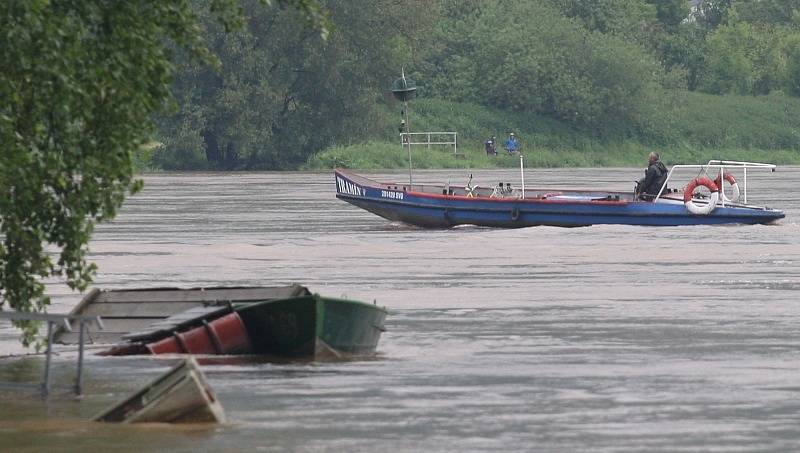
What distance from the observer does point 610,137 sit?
355 ft

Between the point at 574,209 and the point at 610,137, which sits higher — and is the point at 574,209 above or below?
above

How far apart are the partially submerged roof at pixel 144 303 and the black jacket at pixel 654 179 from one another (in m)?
22.7

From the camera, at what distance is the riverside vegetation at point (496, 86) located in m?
87.8

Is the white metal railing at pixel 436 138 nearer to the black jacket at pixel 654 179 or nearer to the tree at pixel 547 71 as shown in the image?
the tree at pixel 547 71

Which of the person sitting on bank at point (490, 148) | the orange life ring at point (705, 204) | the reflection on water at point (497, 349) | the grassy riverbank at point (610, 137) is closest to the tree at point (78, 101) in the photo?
the reflection on water at point (497, 349)

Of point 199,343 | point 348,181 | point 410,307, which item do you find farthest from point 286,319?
point 348,181

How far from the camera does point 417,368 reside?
1797cm

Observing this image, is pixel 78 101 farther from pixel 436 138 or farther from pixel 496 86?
pixel 496 86

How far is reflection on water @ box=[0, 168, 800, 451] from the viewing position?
14.1 m

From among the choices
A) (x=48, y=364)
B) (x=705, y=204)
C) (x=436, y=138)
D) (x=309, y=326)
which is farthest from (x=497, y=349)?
(x=436, y=138)

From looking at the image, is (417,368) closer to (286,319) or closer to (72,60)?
(286,319)

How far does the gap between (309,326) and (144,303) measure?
98.3 inches

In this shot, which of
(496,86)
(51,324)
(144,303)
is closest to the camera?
(51,324)

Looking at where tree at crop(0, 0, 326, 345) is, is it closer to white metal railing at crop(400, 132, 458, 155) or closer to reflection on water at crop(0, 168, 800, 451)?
reflection on water at crop(0, 168, 800, 451)
